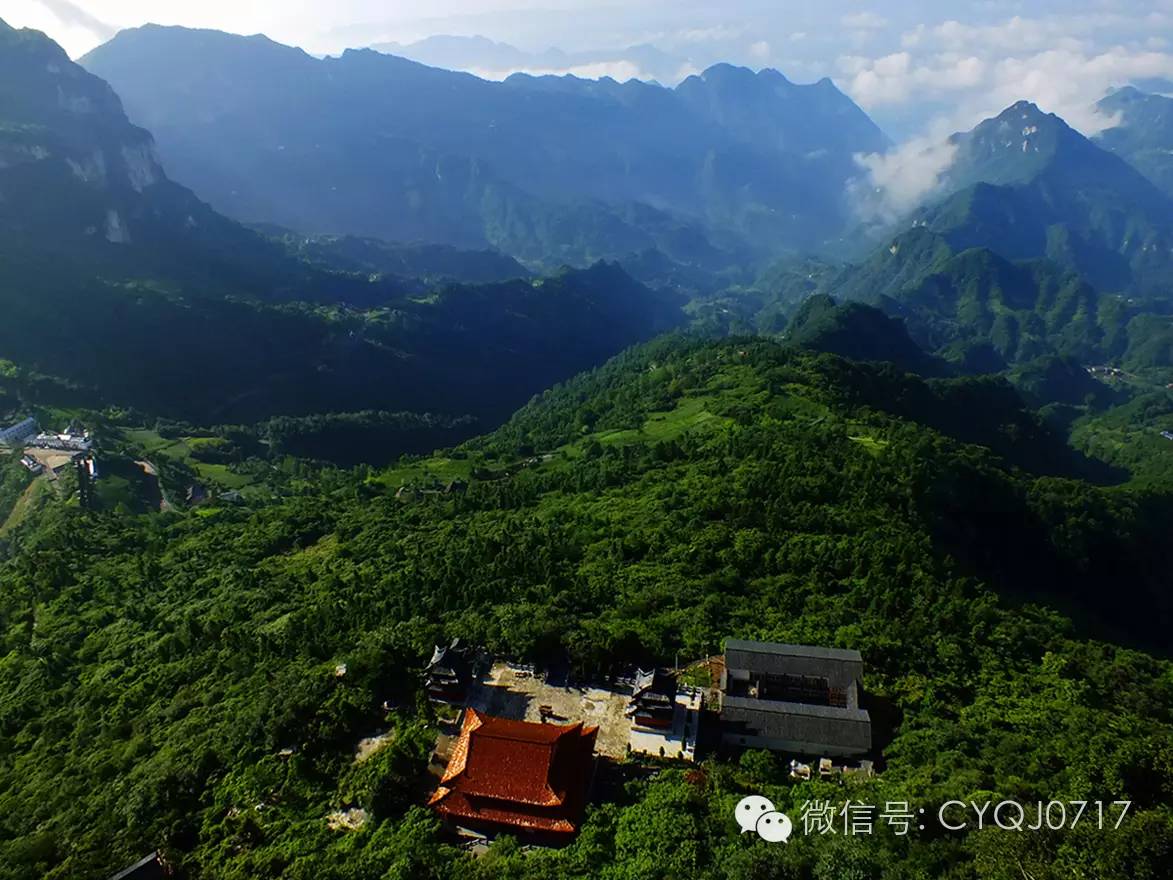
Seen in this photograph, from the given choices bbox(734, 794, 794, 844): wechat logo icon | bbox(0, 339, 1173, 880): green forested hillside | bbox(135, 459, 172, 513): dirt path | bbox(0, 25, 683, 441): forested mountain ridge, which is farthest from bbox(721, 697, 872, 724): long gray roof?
bbox(0, 25, 683, 441): forested mountain ridge

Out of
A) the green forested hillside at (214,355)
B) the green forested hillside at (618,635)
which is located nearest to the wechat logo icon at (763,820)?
the green forested hillside at (618,635)

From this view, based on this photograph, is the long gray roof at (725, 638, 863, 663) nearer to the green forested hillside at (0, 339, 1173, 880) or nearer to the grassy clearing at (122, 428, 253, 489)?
the green forested hillside at (0, 339, 1173, 880)

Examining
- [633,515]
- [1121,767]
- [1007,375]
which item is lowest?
[1007,375]

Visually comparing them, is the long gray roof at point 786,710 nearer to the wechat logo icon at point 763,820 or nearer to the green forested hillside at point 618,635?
the green forested hillside at point 618,635

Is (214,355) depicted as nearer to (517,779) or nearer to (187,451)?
(187,451)

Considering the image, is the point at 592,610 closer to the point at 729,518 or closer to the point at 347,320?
the point at 729,518

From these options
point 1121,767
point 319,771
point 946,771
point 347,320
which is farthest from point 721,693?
point 347,320
